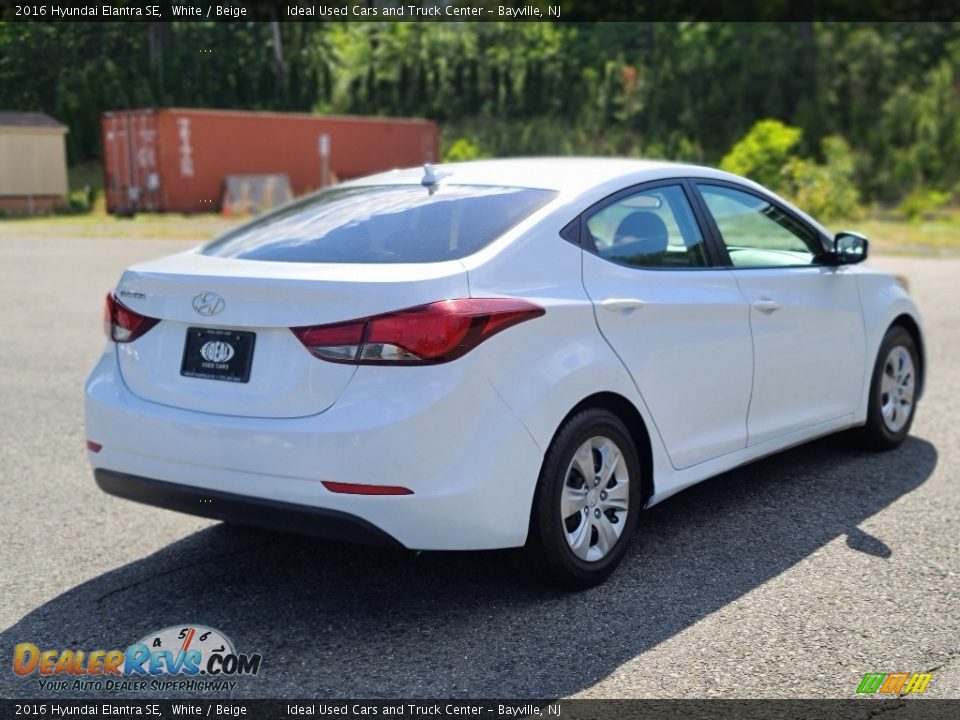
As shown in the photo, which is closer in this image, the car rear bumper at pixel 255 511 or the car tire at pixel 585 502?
the car rear bumper at pixel 255 511

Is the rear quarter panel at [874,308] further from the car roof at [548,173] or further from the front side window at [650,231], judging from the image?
the front side window at [650,231]

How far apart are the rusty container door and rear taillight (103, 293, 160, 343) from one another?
27.4 metres

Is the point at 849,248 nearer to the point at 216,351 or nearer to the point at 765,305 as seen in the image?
the point at 765,305

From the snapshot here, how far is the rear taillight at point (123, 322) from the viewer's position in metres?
4.10

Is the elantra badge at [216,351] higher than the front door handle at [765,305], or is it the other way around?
the elantra badge at [216,351]

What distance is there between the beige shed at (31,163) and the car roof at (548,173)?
18.1ft

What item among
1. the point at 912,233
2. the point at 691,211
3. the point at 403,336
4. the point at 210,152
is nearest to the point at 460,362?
the point at 403,336

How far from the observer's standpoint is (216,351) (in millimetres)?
3871

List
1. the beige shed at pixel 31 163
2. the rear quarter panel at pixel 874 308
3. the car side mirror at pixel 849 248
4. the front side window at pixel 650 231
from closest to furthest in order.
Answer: the front side window at pixel 650 231, the car side mirror at pixel 849 248, the rear quarter panel at pixel 874 308, the beige shed at pixel 31 163

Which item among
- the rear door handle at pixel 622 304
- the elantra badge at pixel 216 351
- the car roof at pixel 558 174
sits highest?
the car roof at pixel 558 174

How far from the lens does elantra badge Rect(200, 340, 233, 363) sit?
3.84 metres

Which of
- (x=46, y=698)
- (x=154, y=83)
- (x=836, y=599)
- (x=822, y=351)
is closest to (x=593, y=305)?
(x=836, y=599)

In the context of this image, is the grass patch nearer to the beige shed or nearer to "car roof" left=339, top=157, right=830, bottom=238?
the beige shed

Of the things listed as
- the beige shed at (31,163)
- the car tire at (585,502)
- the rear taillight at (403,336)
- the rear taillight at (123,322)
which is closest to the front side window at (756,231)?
the car tire at (585,502)
